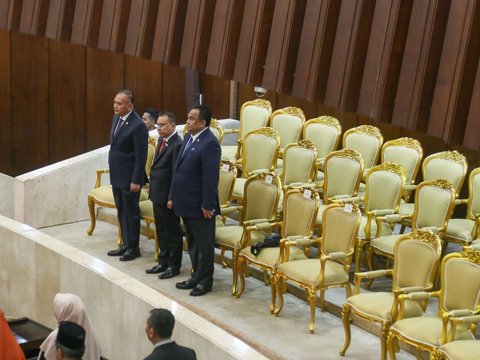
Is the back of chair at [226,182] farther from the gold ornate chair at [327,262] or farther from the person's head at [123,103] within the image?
the gold ornate chair at [327,262]

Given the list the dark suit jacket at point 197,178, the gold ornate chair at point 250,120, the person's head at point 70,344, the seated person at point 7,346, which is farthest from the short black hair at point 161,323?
the gold ornate chair at point 250,120

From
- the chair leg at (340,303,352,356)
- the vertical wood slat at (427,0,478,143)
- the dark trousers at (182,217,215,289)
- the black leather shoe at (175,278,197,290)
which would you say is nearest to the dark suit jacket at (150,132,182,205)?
the dark trousers at (182,217,215,289)

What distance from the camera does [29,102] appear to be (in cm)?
1066

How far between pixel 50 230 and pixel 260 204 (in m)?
2.13

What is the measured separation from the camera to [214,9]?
121 inches

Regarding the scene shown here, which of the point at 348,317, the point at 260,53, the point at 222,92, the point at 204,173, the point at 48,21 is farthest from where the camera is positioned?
the point at 222,92

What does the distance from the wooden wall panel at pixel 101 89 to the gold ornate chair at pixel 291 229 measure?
4587 millimetres

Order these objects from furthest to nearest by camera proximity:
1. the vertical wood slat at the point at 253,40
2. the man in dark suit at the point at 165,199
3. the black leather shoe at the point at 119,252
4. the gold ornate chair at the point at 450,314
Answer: the black leather shoe at the point at 119,252
the man in dark suit at the point at 165,199
the gold ornate chair at the point at 450,314
the vertical wood slat at the point at 253,40

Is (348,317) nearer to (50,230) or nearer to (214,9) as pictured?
(214,9)

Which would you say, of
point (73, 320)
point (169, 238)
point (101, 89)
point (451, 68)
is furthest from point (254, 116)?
point (451, 68)

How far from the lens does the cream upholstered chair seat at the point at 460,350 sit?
462 centimetres

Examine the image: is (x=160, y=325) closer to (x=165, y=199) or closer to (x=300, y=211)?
(x=300, y=211)

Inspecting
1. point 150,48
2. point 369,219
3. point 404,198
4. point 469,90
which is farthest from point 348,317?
point 469,90

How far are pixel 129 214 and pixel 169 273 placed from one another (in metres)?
0.65
